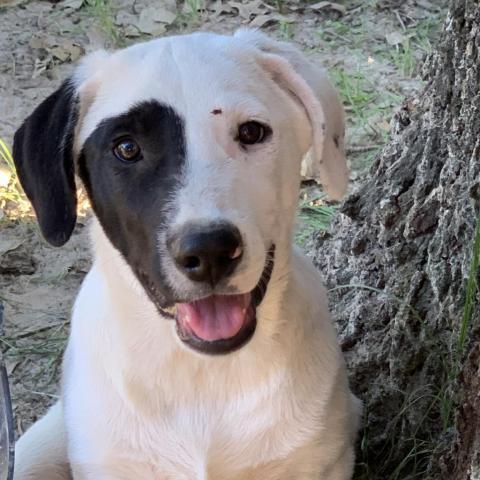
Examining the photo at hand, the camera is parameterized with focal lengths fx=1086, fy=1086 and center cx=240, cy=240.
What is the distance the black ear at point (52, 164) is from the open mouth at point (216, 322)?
1.09 ft

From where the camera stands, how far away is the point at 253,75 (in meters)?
2.50

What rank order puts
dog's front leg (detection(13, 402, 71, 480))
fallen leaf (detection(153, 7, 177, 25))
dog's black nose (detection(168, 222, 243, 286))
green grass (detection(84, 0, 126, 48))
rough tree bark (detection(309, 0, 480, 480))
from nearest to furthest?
dog's black nose (detection(168, 222, 243, 286))
rough tree bark (detection(309, 0, 480, 480))
dog's front leg (detection(13, 402, 71, 480))
green grass (detection(84, 0, 126, 48))
fallen leaf (detection(153, 7, 177, 25))

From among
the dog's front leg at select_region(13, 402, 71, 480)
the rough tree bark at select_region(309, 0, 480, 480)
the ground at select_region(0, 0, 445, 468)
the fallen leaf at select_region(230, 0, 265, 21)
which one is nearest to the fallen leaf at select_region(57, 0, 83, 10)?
the ground at select_region(0, 0, 445, 468)

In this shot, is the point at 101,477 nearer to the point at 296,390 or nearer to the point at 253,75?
the point at 296,390

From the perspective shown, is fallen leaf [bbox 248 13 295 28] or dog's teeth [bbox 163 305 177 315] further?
fallen leaf [bbox 248 13 295 28]

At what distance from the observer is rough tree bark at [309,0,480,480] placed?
2764 millimetres

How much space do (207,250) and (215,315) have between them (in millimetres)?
282

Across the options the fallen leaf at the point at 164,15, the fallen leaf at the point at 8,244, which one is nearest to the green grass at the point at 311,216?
the fallen leaf at the point at 8,244

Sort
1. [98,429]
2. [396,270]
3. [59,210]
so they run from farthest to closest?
[396,270], [98,429], [59,210]

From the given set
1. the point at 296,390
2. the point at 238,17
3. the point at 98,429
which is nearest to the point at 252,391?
the point at 296,390

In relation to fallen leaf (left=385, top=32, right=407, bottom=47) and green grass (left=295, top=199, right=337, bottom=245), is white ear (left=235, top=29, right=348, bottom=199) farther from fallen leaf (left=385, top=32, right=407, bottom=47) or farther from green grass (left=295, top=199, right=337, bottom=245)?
fallen leaf (left=385, top=32, right=407, bottom=47)

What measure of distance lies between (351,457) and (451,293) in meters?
0.52

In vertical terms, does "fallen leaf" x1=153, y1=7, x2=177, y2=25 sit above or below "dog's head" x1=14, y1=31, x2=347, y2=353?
below

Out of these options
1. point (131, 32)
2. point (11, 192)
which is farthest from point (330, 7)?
point (11, 192)
